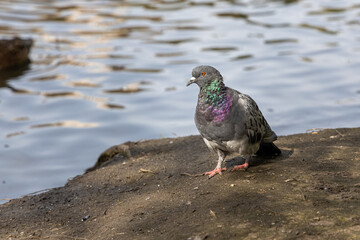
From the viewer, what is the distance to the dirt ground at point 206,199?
442 cm

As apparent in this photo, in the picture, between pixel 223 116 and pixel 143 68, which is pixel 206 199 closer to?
pixel 223 116

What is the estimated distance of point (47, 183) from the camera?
315 inches

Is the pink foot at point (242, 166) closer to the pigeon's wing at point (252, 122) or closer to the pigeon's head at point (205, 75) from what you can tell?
the pigeon's wing at point (252, 122)

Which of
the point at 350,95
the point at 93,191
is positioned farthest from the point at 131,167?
the point at 350,95

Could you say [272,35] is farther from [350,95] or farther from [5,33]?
[5,33]

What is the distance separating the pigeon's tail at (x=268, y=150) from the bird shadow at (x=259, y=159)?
0.10 ft

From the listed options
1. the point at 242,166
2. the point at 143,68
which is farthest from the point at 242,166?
the point at 143,68

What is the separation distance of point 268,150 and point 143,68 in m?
6.82

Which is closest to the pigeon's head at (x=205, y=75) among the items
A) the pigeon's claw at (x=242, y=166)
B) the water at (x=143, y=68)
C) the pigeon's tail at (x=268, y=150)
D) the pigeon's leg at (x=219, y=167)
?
the pigeon's leg at (x=219, y=167)

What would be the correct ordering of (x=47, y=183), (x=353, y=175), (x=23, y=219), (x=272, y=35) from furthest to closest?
(x=272, y=35) < (x=47, y=183) < (x=23, y=219) < (x=353, y=175)

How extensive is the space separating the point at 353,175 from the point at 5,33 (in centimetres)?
1208

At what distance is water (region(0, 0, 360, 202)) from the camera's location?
931 cm

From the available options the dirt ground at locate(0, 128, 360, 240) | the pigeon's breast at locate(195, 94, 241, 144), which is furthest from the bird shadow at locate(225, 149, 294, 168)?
the pigeon's breast at locate(195, 94, 241, 144)

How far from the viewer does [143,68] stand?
12.5m
